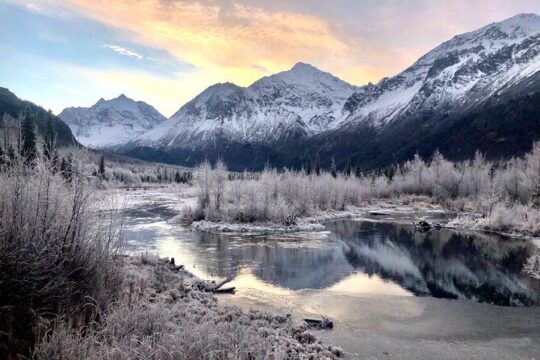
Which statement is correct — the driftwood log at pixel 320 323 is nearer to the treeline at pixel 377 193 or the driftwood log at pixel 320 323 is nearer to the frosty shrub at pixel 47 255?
the frosty shrub at pixel 47 255

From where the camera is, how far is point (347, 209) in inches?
3526

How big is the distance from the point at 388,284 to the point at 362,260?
824 centimetres

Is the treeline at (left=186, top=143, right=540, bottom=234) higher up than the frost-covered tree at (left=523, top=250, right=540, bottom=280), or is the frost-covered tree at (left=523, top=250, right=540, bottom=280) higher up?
the treeline at (left=186, top=143, right=540, bottom=234)

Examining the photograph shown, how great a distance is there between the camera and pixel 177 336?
38.0 ft

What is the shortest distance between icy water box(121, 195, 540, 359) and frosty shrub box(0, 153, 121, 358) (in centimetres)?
997

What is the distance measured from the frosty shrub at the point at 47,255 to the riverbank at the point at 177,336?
71cm

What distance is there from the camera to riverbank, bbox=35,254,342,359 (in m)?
10.1

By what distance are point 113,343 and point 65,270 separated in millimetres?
3286

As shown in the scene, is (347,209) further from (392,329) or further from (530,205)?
(392,329)

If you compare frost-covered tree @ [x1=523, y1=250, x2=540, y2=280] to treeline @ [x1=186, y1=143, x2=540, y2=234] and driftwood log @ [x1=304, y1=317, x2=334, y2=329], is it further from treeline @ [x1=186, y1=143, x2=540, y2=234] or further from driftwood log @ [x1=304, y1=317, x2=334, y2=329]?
driftwood log @ [x1=304, y1=317, x2=334, y2=329]

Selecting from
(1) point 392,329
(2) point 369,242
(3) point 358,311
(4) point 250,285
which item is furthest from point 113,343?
(2) point 369,242

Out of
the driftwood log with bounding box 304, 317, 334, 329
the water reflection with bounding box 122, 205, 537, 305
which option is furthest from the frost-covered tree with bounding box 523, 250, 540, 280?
the driftwood log with bounding box 304, 317, 334, 329

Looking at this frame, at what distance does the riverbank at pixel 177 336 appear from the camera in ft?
33.0

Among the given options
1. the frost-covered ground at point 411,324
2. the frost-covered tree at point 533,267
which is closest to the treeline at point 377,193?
the frost-covered tree at point 533,267
